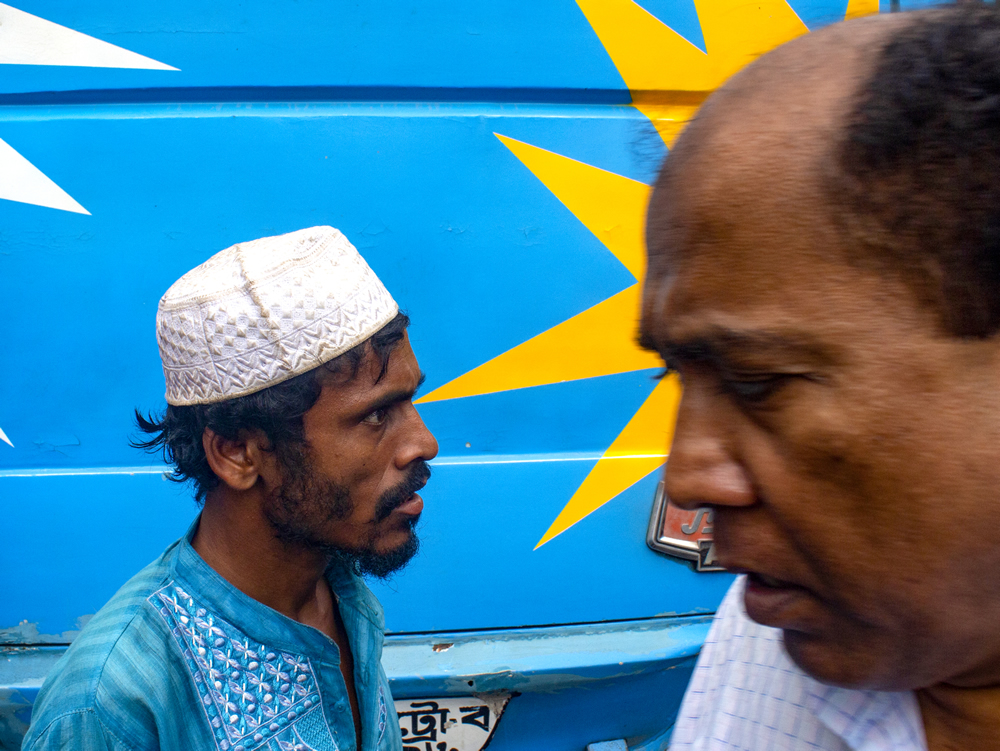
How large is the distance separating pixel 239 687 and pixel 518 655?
37.1 inches

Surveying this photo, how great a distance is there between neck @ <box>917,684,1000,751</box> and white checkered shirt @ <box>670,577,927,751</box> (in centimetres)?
1

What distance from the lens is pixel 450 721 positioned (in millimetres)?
2143

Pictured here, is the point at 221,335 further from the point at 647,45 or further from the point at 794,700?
the point at 647,45

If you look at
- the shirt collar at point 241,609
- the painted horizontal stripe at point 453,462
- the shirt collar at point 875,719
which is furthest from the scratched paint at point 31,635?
the shirt collar at point 875,719

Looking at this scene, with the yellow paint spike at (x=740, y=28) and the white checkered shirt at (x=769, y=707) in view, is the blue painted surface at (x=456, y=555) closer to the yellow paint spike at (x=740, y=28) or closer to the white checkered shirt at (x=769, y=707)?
the white checkered shirt at (x=769, y=707)

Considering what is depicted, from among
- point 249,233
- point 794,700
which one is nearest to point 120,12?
point 249,233

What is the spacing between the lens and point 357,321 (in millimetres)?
1630

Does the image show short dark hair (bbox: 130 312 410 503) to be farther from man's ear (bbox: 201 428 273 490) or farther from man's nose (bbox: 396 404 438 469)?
man's nose (bbox: 396 404 438 469)

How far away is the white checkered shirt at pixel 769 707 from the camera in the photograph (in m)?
0.78

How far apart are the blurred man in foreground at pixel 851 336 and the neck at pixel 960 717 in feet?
0.27

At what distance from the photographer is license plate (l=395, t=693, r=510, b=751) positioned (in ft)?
6.95

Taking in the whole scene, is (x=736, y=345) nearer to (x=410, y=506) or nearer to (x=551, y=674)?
(x=410, y=506)

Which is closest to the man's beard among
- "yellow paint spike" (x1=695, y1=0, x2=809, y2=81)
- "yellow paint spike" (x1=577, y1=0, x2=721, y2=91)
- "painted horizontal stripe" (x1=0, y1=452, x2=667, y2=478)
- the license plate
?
"painted horizontal stripe" (x1=0, y1=452, x2=667, y2=478)

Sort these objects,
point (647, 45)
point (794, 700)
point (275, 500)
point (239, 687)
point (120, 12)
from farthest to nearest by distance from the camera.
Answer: point (647, 45) → point (120, 12) → point (275, 500) → point (239, 687) → point (794, 700)
